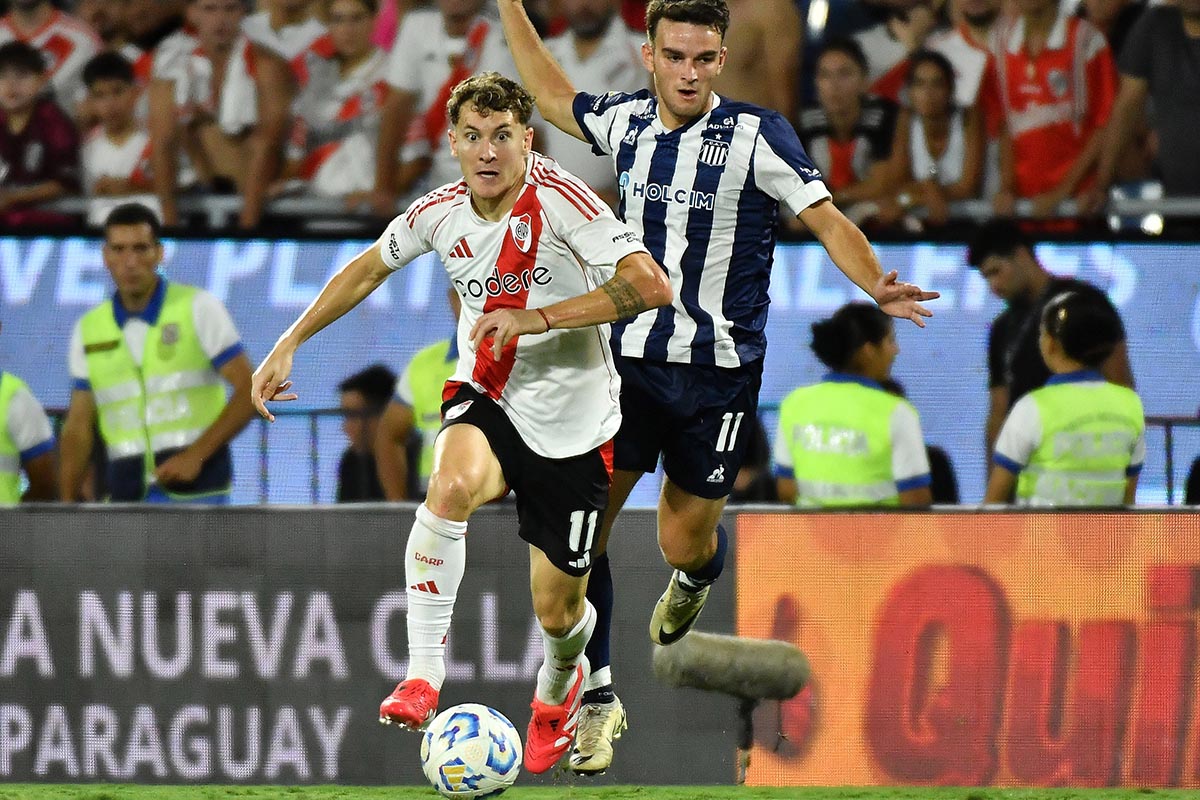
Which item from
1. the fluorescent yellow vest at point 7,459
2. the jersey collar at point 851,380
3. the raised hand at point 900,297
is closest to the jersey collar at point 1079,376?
the jersey collar at point 851,380

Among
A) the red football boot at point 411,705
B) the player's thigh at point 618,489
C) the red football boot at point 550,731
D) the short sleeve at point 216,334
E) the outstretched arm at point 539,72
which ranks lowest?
the red football boot at point 550,731

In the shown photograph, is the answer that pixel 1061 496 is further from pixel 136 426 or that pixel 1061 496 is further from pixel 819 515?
pixel 136 426

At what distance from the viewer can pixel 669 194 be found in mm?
5820

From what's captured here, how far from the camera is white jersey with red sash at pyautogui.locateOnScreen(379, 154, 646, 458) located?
5320 mm

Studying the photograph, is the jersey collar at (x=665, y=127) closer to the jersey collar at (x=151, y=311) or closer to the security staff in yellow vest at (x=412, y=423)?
the security staff in yellow vest at (x=412, y=423)

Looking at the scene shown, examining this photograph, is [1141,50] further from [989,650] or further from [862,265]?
[862,265]

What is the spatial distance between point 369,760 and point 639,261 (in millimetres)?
2492

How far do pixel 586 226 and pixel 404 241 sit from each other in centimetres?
57

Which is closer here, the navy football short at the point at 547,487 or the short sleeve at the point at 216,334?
the navy football short at the point at 547,487

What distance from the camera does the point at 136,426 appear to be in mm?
7844

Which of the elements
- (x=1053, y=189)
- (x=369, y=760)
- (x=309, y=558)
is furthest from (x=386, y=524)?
(x=1053, y=189)

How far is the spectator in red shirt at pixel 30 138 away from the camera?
936 centimetres

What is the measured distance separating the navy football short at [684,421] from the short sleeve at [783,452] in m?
1.26

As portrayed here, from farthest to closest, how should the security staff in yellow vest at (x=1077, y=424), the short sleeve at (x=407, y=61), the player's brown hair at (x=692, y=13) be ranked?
the short sleeve at (x=407, y=61) → the security staff in yellow vest at (x=1077, y=424) → the player's brown hair at (x=692, y=13)
